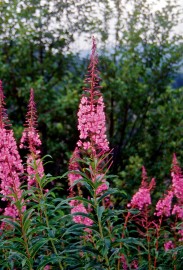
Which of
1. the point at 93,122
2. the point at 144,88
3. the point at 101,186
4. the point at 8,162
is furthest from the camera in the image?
the point at 144,88

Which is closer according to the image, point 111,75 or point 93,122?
point 93,122

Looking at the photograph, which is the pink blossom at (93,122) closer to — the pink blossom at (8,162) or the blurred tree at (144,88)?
the pink blossom at (8,162)

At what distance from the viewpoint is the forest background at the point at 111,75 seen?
11.1m

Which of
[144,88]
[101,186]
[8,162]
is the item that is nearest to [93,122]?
[101,186]

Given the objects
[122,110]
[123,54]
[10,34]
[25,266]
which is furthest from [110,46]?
[25,266]

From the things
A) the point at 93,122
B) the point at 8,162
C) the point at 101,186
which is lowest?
the point at 101,186

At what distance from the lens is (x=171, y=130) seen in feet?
36.9

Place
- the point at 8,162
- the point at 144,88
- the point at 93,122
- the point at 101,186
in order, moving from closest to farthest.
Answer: the point at 93,122 → the point at 8,162 → the point at 101,186 → the point at 144,88

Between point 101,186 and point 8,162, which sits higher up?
point 8,162

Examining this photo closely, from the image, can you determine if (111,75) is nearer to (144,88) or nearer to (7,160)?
(144,88)

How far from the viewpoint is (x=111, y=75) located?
38.0ft

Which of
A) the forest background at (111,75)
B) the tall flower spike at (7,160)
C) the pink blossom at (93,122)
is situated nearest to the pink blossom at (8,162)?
the tall flower spike at (7,160)

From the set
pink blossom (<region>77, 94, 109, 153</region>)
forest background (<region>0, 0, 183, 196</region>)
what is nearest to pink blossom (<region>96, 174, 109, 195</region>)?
pink blossom (<region>77, 94, 109, 153</region>)

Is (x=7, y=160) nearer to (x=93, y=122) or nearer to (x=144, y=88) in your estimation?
(x=93, y=122)
